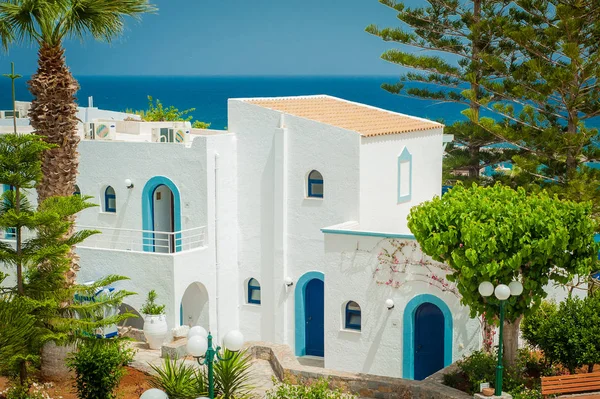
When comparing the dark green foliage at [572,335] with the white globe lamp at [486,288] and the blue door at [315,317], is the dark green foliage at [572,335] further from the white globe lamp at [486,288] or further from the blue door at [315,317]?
the blue door at [315,317]

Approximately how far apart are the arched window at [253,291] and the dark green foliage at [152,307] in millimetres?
2574

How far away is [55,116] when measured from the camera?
14547mm

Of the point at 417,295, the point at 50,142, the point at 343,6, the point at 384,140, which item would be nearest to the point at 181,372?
the point at 50,142

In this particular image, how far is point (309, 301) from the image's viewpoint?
20.1 meters

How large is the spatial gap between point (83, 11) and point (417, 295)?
7.80m

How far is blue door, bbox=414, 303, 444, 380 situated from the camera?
17234mm

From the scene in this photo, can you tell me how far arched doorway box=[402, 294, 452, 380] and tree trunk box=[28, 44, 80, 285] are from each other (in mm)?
6359

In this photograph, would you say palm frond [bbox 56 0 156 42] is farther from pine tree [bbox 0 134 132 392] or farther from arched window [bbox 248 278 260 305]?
arched window [bbox 248 278 260 305]

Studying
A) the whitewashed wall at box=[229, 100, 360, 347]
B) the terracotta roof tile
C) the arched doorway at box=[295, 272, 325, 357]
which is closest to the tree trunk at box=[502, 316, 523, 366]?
the whitewashed wall at box=[229, 100, 360, 347]

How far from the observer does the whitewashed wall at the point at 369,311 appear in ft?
55.3

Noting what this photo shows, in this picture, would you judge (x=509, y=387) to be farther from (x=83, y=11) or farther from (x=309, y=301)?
(x=83, y=11)

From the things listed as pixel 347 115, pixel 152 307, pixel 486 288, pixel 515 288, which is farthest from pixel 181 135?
pixel 515 288

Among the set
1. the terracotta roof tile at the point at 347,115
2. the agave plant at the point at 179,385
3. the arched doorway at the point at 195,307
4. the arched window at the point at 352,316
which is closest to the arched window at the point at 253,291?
the arched doorway at the point at 195,307

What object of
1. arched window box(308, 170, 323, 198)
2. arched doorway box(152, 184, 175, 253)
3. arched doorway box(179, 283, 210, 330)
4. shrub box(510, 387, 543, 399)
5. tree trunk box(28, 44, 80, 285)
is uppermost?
tree trunk box(28, 44, 80, 285)
